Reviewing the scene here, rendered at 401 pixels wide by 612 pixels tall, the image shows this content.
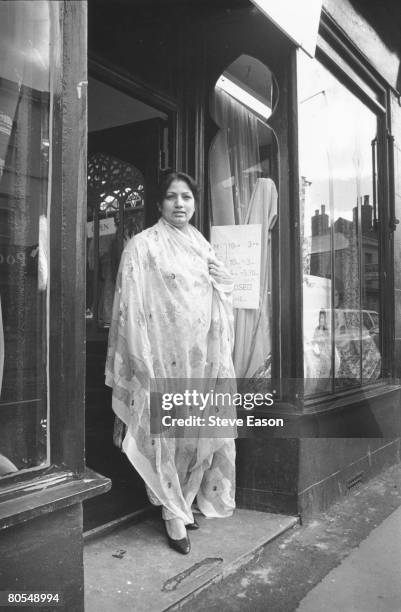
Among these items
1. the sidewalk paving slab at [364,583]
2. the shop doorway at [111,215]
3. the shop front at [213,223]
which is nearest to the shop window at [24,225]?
the shop front at [213,223]

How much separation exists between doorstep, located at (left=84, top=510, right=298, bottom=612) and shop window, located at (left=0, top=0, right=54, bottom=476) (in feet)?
2.75

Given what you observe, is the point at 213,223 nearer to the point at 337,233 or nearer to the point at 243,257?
the point at 243,257

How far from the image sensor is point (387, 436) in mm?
4707

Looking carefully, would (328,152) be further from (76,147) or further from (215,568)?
(215,568)

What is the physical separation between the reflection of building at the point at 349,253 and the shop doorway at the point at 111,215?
124 centimetres

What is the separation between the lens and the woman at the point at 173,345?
110 inches

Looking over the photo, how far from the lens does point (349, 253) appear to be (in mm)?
4477

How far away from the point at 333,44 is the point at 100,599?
3862 mm

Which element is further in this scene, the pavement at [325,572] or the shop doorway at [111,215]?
the shop doorway at [111,215]

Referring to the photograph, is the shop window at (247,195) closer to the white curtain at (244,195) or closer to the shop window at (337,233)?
the white curtain at (244,195)

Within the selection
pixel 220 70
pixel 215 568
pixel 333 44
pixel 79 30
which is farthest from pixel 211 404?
pixel 333 44

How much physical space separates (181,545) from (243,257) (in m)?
1.80

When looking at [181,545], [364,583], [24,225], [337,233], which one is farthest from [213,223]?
[364,583]

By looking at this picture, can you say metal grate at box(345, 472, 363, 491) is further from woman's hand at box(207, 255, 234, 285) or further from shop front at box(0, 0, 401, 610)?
woman's hand at box(207, 255, 234, 285)
